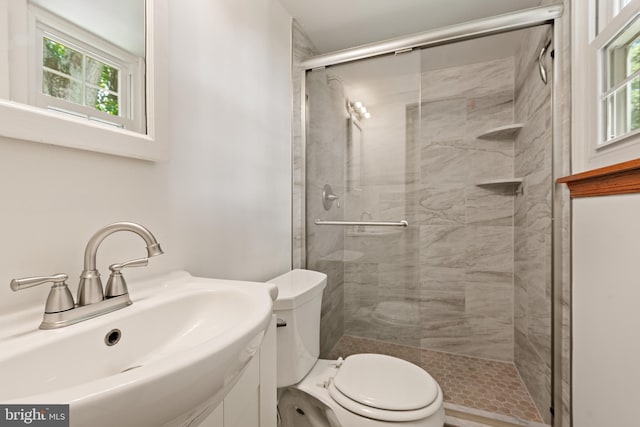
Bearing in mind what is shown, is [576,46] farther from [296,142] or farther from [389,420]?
[389,420]

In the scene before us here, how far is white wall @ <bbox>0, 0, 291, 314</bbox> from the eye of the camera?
1.98 feet

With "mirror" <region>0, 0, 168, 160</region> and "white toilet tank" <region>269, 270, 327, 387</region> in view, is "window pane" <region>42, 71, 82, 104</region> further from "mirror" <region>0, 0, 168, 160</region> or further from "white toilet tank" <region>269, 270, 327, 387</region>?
"white toilet tank" <region>269, 270, 327, 387</region>

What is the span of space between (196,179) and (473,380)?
1.98m

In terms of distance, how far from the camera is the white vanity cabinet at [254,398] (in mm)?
713

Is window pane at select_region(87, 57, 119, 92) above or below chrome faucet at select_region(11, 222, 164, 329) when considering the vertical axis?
above

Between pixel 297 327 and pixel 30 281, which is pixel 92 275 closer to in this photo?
pixel 30 281

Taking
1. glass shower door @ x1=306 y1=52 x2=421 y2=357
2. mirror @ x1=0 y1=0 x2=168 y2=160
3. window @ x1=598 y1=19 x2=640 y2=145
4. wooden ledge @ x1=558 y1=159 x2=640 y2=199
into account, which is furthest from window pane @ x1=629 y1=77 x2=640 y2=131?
mirror @ x1=0 y1=0 x2=168 y2=160

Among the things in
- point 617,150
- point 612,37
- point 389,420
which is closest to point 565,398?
point 389,420

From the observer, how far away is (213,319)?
2.45 feet

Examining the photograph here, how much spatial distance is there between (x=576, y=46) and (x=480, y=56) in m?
0.99

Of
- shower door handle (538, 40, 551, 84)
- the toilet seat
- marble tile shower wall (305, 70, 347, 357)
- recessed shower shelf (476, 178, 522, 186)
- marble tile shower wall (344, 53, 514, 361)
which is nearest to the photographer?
the toilet seat

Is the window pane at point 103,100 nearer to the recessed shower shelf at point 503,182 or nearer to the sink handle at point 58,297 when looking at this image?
the sink handle at point 58,297

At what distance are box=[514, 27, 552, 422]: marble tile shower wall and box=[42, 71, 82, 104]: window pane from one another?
70.5 inches

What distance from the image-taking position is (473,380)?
180cm
